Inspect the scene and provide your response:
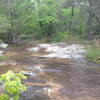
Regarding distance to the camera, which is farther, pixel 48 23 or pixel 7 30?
pixel 48 23

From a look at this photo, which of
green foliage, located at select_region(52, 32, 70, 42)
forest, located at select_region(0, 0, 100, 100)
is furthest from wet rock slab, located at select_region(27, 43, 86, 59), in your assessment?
green foliage, located at select_region(52, 32, 70, 42)

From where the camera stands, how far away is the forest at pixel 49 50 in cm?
620

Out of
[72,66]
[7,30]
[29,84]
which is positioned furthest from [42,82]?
[7,30]

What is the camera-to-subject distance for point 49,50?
55.5 ft

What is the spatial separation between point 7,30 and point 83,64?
45.9 feet

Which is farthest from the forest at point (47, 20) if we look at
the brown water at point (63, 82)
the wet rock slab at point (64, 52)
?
the brown water at point (63, 82)

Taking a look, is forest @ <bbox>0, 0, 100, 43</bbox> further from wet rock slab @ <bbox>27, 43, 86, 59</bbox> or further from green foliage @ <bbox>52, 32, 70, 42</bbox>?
wet rock slab @ <bbox>27, 43, 86, 59</bbox>

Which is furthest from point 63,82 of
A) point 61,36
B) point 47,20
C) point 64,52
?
point 61,36

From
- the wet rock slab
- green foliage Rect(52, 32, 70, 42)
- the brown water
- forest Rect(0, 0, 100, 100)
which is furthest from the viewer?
green foliage Rect(52, 32, 70, 42)

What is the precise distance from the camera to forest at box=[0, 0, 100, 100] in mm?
6195

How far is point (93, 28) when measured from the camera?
23625mm

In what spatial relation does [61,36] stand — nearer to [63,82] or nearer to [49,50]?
[49,50]

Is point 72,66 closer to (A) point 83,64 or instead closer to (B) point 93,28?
(A) point 83,64

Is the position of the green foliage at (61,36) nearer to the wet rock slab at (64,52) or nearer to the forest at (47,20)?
the forest at (47,20)
